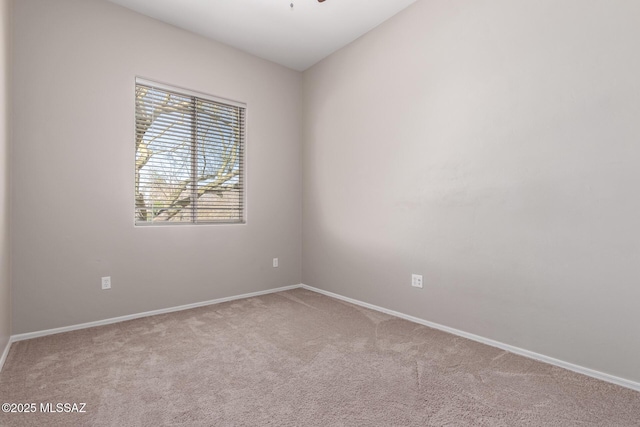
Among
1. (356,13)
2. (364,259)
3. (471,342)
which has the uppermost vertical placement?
(356,13)

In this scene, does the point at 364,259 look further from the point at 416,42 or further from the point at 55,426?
the point at 55,426

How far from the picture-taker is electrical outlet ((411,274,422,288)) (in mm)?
2930

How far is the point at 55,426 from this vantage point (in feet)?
4.90

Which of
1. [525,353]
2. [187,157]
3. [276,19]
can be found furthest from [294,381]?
[276,19]

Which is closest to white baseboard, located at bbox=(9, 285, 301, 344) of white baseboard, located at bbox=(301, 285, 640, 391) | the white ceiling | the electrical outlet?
white baseboard, located at bbox=(301, 285, 640, 391)

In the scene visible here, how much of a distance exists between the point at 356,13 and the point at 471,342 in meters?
3.02

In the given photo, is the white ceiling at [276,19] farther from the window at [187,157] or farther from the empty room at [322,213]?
the window at [187,157]

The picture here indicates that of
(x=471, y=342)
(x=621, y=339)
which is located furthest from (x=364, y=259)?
(x=621, y=339)

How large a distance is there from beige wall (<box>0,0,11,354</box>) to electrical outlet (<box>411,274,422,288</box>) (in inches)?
119

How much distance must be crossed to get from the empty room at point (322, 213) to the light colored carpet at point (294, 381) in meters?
0.02

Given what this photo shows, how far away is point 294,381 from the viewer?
191cm

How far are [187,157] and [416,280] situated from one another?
2.59 metres

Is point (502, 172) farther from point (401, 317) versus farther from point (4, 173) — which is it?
point (4, 173)

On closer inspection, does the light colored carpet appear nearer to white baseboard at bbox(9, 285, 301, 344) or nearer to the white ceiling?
white baseboard at bbox(9, 285, 301, 344)
